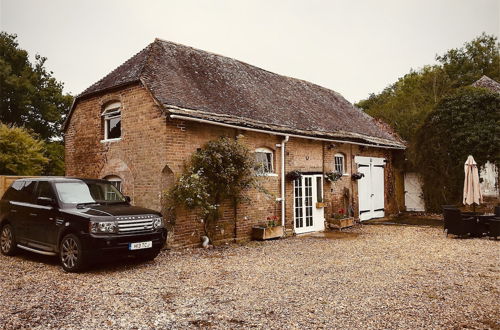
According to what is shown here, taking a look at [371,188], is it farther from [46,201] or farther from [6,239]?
[6,239]

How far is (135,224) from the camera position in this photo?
7230mm

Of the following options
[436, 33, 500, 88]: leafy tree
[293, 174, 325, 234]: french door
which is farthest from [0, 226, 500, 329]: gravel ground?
[436, 33, 500, 88]: leafy tree

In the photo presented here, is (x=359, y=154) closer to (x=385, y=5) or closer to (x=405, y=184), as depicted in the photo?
(x=405, y=184)

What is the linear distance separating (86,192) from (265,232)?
212 inches

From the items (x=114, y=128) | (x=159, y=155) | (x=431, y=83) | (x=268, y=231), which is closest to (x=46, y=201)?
(x=159, y=155)

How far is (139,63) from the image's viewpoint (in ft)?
37.6

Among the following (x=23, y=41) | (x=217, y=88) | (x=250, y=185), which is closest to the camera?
(x=250, y=185)

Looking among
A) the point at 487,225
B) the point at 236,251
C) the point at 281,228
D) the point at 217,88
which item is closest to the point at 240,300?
the point at 236,251

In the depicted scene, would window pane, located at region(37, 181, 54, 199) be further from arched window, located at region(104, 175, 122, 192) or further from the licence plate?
arched window, located at region(104, 175, 122, 192)

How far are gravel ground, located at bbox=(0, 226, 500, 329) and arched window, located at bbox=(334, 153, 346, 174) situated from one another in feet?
20.0

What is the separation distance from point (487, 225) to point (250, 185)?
7.49m

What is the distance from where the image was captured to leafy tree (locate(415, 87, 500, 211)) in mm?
15047

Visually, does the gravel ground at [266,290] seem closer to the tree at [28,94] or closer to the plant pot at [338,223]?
the plant pot at [338,223]

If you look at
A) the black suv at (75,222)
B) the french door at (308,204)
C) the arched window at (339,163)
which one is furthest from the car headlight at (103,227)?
the arched window at (339,163)
